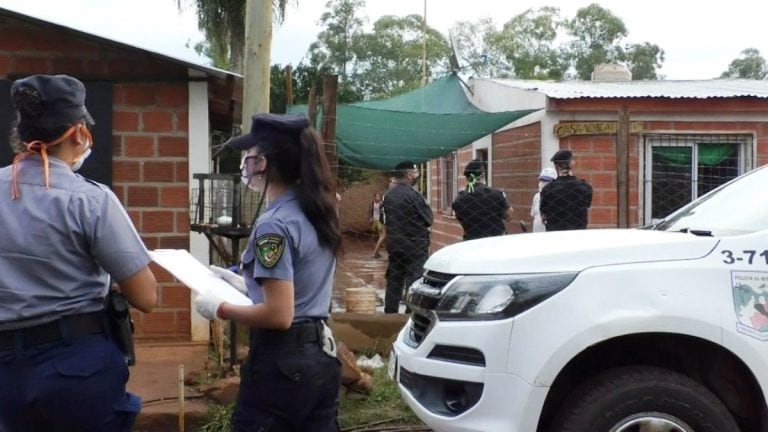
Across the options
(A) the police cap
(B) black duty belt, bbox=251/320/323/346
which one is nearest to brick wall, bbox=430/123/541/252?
(A) the police cap

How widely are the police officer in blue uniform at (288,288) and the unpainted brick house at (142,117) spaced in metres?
3.82

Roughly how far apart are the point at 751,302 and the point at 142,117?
4690mm

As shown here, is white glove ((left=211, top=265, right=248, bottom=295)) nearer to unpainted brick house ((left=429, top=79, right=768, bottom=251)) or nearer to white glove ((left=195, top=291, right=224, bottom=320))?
white glove ((left=195, top=291, right=224, bottom=320))

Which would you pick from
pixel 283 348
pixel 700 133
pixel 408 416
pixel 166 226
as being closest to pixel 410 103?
pixel 700 133

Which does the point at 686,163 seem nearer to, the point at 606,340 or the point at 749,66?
the point at 606,340

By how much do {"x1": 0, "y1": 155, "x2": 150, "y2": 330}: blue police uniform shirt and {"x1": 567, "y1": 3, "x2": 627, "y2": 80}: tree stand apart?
55099 millimetres

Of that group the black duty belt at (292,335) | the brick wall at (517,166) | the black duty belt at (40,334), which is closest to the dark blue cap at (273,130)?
the black duty belt at (292,335)

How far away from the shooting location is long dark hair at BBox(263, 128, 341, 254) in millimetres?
2893

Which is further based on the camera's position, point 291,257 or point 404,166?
point 404,166

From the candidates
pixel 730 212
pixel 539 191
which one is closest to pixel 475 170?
pixel 539 191

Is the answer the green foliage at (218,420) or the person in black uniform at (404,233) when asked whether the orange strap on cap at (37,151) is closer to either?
the green foliage at (218,420)

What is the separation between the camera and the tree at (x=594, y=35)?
183 ft

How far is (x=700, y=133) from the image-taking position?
10.4 meters

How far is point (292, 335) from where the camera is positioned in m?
2.84
